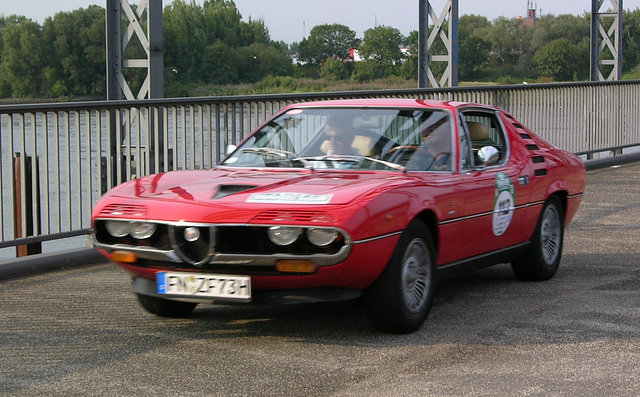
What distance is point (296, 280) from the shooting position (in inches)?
209

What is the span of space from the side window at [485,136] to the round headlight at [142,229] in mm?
2282

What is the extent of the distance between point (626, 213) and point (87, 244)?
6.15m

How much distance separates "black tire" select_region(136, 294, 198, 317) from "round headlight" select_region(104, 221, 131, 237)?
591mm

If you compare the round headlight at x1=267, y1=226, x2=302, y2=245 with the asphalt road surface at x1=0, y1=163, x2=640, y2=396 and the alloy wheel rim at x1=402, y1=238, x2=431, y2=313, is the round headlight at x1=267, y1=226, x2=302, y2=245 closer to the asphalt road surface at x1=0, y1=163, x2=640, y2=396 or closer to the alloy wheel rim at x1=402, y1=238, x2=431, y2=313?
the asphalt road surface at x1=0, y1=163, x2=640, y2=396

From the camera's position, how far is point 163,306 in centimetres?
617

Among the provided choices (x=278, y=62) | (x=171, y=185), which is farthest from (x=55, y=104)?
(x=278, y=62)

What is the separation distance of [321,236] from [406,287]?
2.47 ft

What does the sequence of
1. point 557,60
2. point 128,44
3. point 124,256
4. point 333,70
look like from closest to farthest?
point 124,256
point 128,44
point 333,70
point 557,60

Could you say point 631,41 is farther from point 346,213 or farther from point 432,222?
point 346,213

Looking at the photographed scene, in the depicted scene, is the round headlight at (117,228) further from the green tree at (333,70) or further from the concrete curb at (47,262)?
the green tree at (333,70)

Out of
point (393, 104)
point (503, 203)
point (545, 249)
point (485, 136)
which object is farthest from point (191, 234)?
point (545, 249)

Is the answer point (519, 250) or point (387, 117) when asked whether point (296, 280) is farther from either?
point (519, 250)

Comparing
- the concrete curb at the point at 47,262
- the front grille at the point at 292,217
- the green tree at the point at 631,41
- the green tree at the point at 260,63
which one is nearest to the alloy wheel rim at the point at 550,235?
the front grille at the point at 292,217

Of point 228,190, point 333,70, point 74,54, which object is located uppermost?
point 333,70
